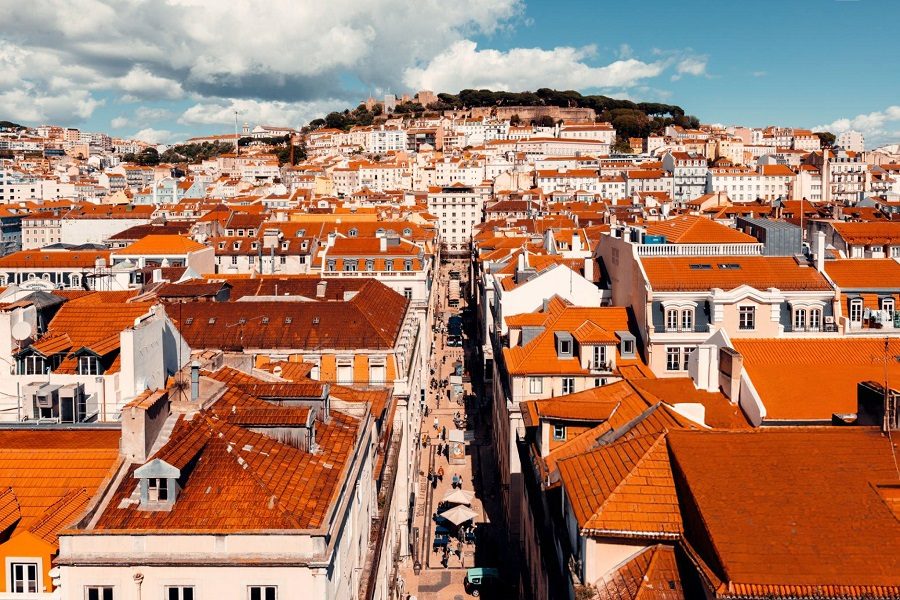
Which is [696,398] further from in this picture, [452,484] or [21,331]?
[452,484]

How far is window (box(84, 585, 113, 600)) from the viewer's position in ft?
54.4

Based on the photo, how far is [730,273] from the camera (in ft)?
129

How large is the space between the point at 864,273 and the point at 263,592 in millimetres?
35363

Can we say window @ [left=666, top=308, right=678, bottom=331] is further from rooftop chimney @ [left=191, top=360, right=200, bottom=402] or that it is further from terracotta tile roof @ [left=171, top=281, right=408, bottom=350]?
rooftop chimney @ [left=191, top=360, right=200, bottom=402]

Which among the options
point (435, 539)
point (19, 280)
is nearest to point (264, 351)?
point (435, 539)

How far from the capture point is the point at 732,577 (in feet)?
48.6

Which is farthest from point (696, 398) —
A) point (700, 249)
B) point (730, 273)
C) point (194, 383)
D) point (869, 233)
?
point (869, 233)

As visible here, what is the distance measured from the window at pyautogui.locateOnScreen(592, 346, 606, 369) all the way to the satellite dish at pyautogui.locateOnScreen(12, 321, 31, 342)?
23606 mm

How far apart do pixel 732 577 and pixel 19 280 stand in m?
77.1

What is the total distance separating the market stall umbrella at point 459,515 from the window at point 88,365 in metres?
20.0

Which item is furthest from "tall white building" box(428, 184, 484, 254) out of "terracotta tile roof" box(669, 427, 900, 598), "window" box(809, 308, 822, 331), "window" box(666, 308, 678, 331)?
"terracotta tile roof" box(669, 427, 900, 598)

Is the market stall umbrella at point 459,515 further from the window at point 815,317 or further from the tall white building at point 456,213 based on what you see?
the tall white building at point 456,213

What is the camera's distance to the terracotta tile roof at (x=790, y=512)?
1486 centimetres

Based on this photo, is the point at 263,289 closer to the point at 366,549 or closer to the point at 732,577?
the point at 366,549
